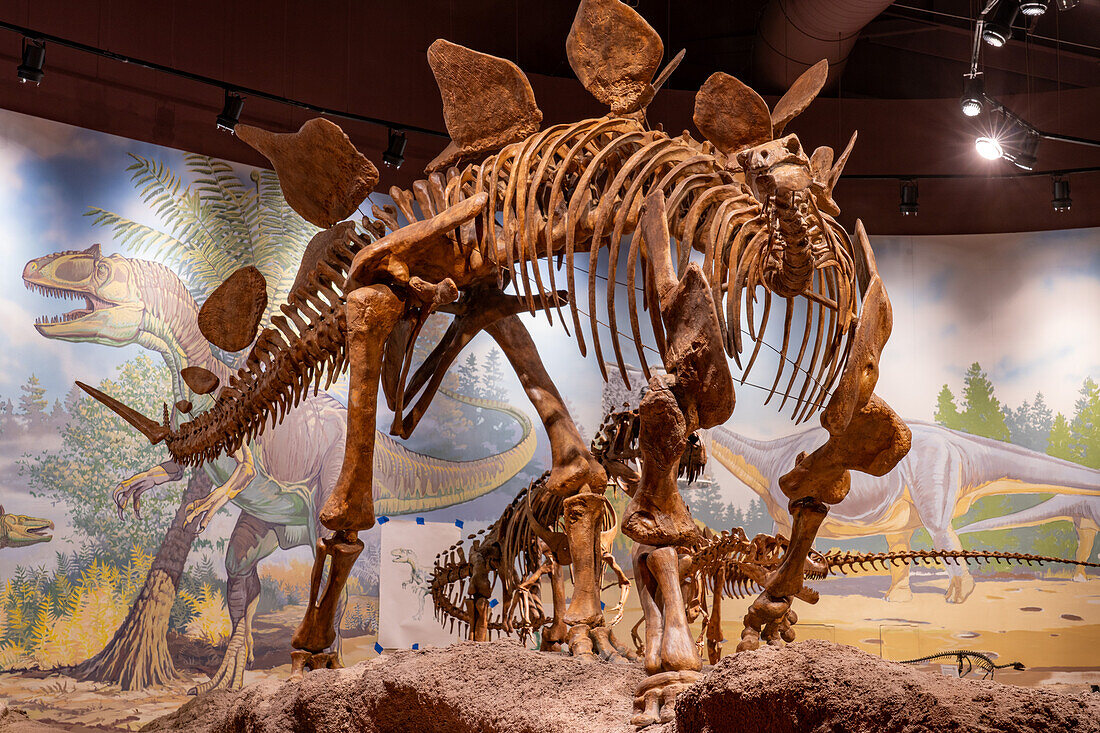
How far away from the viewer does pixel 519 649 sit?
381 centimetres

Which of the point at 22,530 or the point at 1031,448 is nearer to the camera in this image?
the point at 22,530

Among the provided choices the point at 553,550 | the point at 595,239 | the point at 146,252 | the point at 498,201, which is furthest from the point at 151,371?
the point at 595,239

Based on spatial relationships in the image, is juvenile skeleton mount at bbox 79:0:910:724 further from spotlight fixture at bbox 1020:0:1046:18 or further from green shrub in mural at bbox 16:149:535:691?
spotlight fixture at bbox 1020:0:1046:18

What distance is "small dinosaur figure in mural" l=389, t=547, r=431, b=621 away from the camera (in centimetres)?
944

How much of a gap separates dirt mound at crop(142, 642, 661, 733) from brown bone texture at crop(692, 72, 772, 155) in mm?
2259

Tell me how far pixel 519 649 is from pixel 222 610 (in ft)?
18.5

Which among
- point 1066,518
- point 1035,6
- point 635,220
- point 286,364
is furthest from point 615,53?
point 1066,518

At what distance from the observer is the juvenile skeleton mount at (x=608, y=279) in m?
3.26

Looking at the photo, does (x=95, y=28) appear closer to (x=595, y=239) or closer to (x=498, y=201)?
(x=498, y=201)

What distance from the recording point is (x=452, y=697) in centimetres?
335

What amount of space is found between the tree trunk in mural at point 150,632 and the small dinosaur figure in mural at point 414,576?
2.01 meters

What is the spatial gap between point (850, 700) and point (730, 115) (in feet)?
8.90

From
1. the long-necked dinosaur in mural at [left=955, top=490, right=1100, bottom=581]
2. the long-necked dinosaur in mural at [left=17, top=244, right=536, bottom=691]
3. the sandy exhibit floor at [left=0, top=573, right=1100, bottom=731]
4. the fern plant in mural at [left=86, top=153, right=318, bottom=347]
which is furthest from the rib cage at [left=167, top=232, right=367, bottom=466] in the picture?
the long-necked dinosaur in mural at [left=955, top=490, right=1100, bottom=581]

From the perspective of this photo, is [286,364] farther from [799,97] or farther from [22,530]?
[22,530]
